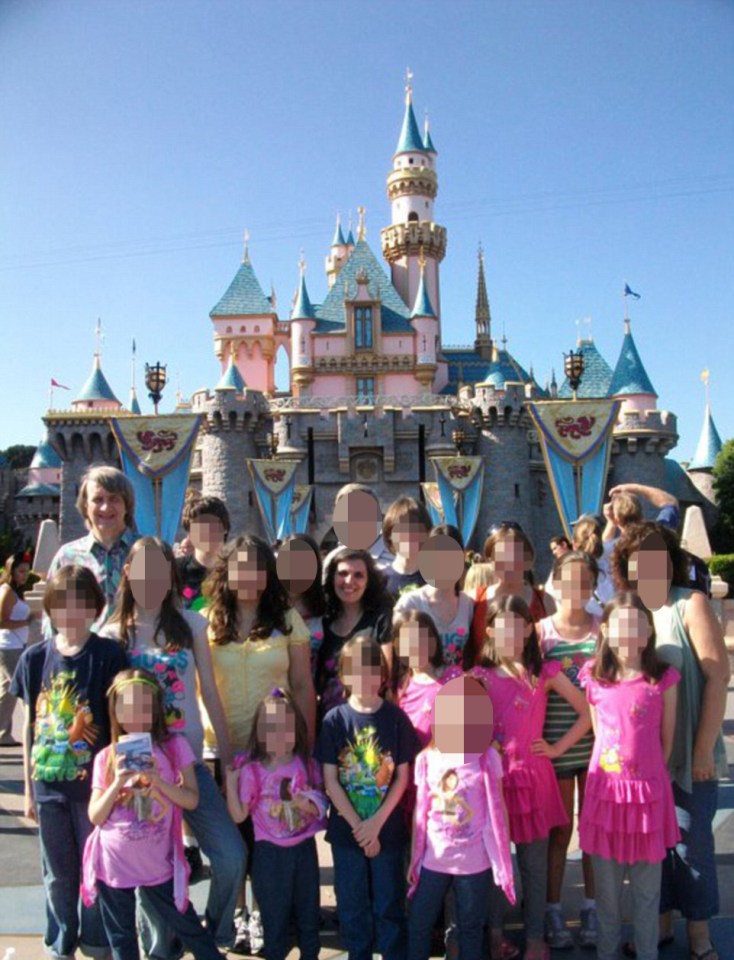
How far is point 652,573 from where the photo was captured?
3.00 metres

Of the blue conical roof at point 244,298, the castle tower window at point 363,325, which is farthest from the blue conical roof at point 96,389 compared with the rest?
the castle tower window at point 363,325

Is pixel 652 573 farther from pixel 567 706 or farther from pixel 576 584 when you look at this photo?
pixel 567 706

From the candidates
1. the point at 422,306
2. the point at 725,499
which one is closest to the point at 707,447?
the point at 725,499

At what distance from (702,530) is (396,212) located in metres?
28.8

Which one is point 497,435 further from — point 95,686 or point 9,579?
point 95,686

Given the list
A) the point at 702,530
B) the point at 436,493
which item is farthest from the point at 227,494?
the point at 702,530

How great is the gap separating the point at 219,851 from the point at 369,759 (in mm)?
573

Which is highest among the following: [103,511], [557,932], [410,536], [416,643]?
[103,511]

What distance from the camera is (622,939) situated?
2980 millimetres

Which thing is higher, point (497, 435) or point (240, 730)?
point (497, 435)

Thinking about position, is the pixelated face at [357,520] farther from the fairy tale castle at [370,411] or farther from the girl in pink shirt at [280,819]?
the fairy tale castle at [370,411]

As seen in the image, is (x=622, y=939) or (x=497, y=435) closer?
(x=622, y=939)

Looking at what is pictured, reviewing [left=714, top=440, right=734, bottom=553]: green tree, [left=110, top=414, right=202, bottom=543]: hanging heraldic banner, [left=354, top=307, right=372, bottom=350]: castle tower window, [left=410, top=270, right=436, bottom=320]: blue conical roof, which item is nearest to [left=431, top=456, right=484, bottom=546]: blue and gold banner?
[left=354, top=307, right=372, bottom=350]: castle tower window

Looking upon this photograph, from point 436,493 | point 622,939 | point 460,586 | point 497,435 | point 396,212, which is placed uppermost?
point 396,212
